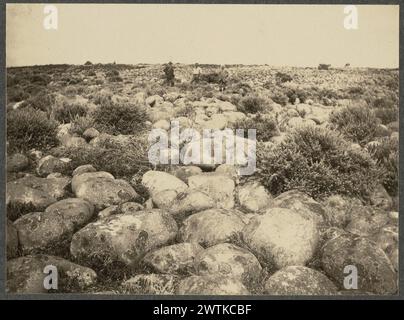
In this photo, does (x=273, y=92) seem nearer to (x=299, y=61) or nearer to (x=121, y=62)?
(x=299, y=61)

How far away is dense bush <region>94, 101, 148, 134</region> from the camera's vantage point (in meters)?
6.29

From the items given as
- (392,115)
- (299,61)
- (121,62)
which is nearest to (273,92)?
(299,61)

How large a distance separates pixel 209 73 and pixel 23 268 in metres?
3.28

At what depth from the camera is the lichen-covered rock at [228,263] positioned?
5.35 m

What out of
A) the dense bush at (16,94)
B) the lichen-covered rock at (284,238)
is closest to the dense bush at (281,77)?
the lichen-covered rock at (284,238)

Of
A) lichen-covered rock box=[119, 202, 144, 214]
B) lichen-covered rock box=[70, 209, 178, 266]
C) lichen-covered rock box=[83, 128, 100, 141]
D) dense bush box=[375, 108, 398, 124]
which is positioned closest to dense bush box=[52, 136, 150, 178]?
lichen-covered rock box=[83, 128, 100, 141]

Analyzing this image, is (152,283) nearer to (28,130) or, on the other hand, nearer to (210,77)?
(28,130)

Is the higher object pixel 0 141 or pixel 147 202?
pixel 0 141

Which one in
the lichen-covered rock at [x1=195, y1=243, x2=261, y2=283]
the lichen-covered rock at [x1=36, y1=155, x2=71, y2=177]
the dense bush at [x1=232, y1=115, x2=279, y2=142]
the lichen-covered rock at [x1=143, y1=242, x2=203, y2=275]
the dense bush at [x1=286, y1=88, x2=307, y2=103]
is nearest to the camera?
the lichen-covered rock at [x1=195, y1=243, x2=261, y2=283]

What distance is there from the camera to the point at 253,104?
249 inches

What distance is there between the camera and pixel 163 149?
20.1 feet

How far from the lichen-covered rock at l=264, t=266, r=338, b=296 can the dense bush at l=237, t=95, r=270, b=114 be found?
2050 millimetres

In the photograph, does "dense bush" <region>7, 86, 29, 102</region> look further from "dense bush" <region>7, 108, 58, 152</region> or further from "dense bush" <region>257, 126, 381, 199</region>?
"dense bush" <region>257, 126, 381, 199</region>

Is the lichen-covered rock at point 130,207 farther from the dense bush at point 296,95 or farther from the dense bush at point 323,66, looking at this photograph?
the dense bush at point 323,66
